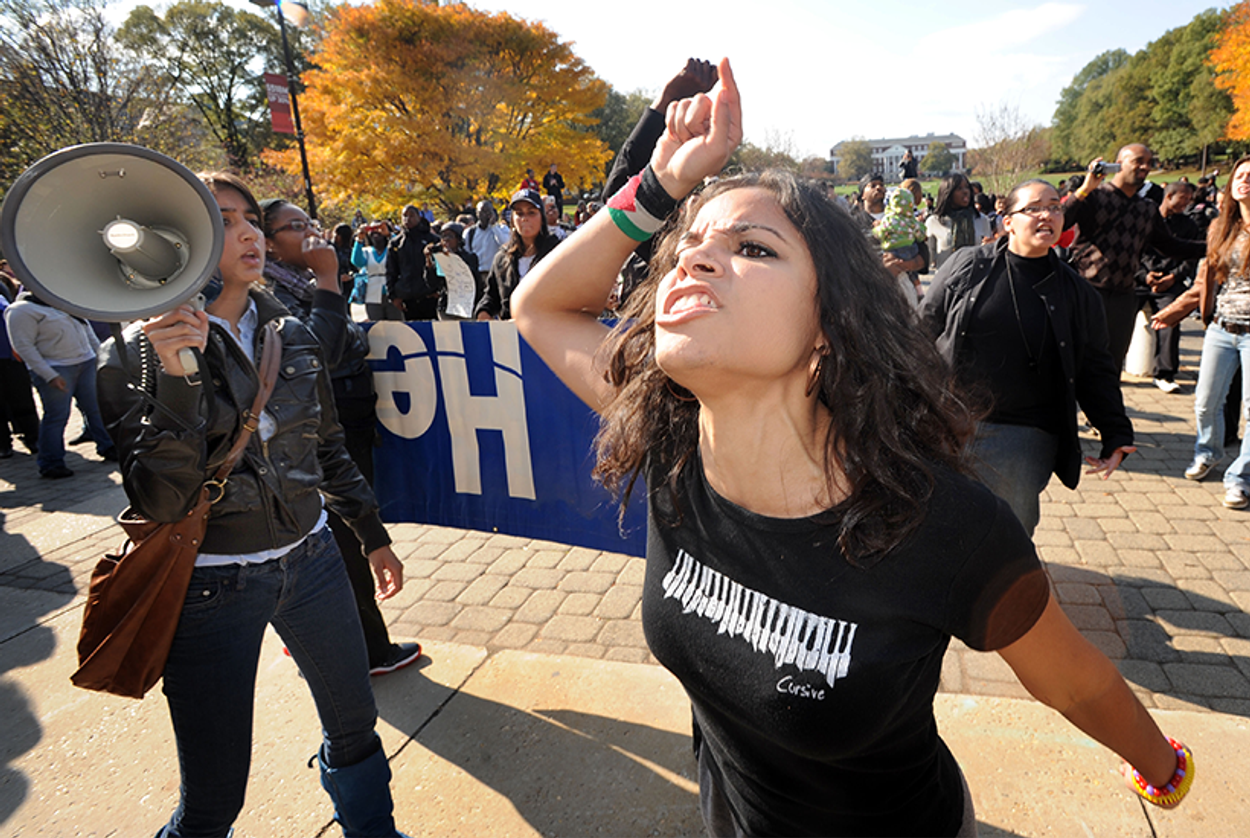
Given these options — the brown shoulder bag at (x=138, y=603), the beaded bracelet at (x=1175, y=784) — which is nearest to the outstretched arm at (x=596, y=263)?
the brown shoulder bag at (x=138, y=603)

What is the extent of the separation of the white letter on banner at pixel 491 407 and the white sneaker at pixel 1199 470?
5.01 m

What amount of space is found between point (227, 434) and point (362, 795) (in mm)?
1169

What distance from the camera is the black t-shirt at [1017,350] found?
322 cm

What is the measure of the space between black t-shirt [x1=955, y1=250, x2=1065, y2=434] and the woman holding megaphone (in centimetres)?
279

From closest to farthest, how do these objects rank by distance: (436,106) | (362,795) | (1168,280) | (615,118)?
(362,795), (1168,280), (436,106), (615,118)

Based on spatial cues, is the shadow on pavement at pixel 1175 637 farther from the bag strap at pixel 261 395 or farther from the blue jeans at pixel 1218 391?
the bag strap at pixel 261 395

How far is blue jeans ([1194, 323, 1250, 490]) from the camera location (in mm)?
4812

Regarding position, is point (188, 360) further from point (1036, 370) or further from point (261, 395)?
point (1036, 370)

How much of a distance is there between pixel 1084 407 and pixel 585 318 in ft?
8.90

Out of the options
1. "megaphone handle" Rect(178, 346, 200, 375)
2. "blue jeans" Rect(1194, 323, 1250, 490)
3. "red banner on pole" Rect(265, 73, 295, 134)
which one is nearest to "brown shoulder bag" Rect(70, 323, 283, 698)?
"megaphone handle" Rect(178, 346, 200, 375)

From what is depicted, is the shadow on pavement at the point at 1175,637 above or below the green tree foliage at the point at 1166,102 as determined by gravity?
below

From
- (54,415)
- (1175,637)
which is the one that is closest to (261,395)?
(1175,637)

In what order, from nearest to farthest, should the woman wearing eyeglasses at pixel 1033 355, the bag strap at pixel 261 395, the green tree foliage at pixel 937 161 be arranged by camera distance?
the bag strap at pixel 261 395 < the woman wearing eyeglasses at pixel 1033 355 < the green tree foliage at pixel 937 161

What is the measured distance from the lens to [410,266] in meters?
10.2
